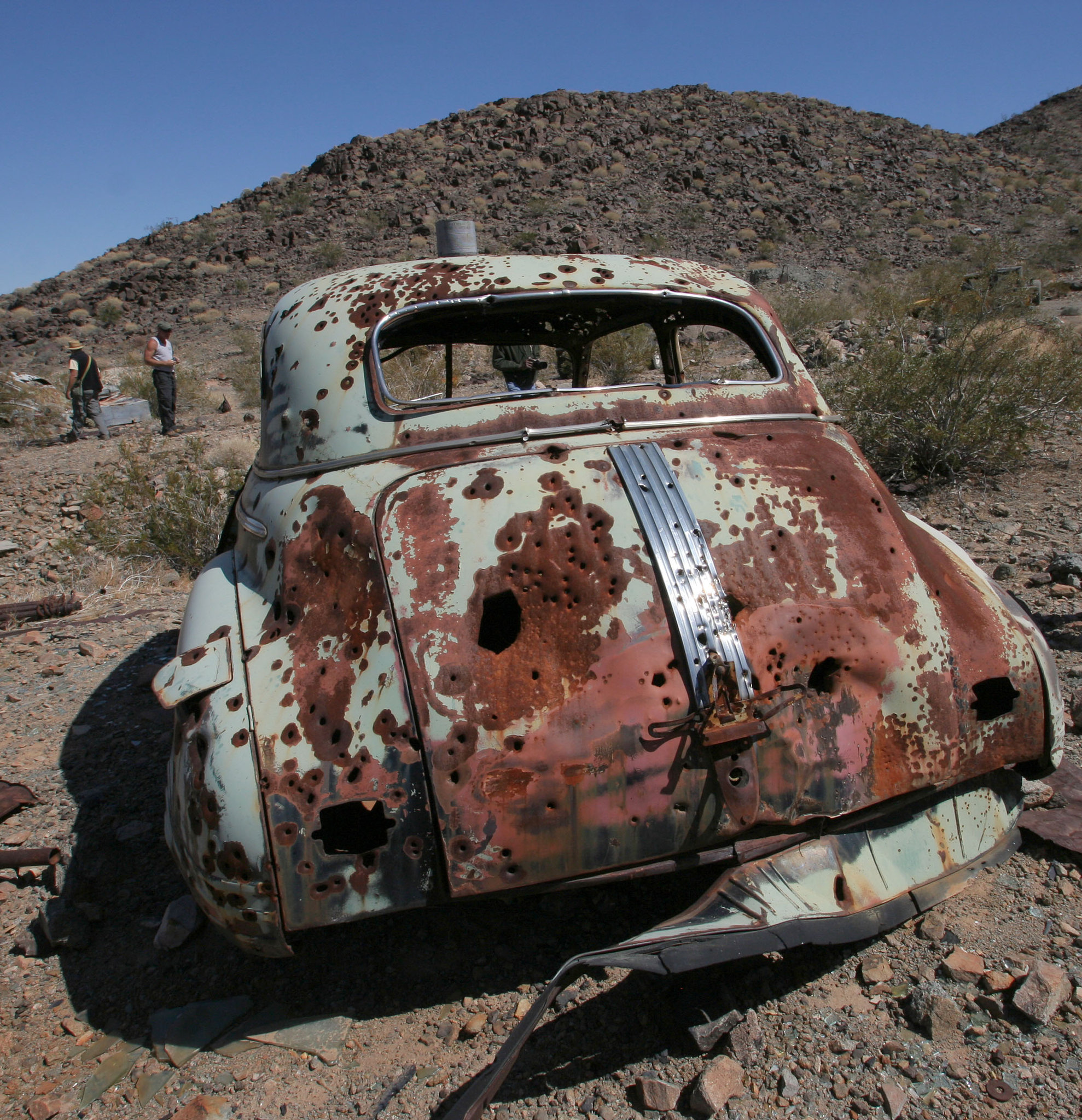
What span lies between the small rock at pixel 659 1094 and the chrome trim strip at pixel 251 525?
1788 millimetres

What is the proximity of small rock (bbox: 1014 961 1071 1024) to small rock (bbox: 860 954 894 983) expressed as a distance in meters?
0.30

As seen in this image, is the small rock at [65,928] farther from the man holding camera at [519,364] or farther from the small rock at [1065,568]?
the small rock at [1065,568]

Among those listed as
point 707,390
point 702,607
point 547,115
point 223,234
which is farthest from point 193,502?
point 547,115

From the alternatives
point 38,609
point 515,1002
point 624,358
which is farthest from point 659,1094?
point 624,358

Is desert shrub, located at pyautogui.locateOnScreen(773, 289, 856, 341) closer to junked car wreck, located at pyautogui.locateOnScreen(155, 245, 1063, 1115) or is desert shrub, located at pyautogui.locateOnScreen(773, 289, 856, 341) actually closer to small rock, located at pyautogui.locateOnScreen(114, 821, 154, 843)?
junked car wreck, located at pyautogui.locateOnScreen(155, 245, 1063, 1115)

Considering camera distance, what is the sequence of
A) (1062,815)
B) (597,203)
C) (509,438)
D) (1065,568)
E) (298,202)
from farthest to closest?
(298,202), (597,203), (1065,568), (1062,815), (509,438)

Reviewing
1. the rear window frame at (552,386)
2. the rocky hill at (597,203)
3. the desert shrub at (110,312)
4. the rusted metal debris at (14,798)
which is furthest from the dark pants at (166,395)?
the desert shrub at (110,312)

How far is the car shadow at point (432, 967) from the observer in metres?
2.08

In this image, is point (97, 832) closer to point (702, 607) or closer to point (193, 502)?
point (702, 607)

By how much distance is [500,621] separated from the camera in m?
2.13

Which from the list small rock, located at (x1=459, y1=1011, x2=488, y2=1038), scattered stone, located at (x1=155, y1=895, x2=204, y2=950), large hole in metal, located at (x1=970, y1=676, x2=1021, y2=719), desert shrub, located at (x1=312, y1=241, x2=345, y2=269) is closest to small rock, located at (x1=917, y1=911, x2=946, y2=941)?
large hole in metal, located at (x1=970, y1=676, x2=1021, y2=719)

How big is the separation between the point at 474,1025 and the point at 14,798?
7.39ft

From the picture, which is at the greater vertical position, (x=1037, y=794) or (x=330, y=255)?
(x=330, y=255)

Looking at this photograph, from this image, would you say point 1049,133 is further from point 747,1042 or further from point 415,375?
point 747,1042
